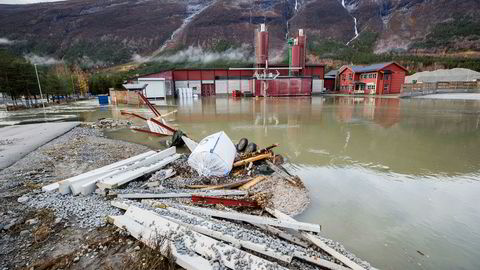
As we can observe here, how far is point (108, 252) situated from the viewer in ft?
9.43

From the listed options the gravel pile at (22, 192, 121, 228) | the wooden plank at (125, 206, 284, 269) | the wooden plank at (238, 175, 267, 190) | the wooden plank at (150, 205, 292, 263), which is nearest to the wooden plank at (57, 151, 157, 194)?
the gravel pile at (22, 192, 121, 228)

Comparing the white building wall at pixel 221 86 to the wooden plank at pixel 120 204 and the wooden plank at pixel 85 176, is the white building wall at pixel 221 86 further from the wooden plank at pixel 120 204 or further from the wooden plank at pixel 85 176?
the wooden plank at pixel 120 204

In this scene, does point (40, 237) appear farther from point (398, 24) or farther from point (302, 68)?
point (398, 24)

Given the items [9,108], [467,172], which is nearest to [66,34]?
[9,108]

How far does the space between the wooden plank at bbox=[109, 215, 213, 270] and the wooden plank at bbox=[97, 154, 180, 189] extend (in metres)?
1.34

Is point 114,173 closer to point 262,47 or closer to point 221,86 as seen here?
point 262,47

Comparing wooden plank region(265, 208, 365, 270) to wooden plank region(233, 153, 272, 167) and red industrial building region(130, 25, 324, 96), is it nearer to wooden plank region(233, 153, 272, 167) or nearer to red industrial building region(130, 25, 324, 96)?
wooden plank region(233, 153, 272, 167)

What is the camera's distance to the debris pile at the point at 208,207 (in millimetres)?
2750

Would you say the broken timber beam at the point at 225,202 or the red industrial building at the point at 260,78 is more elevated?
the red industrial building at the point at 260,78

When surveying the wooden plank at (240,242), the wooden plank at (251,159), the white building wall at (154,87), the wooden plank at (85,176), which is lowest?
the wooden plank at (251,159)

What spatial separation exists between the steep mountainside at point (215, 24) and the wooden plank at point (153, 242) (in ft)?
445

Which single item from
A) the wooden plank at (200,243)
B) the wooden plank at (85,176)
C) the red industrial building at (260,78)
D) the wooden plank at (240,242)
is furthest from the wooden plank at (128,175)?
the red industrial building at (260,78)

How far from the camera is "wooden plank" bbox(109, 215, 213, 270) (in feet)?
8.33

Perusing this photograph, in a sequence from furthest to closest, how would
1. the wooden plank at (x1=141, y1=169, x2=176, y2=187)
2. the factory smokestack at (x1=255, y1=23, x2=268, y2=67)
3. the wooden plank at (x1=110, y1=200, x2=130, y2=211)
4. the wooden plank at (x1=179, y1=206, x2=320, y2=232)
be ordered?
the factory smokestack at (x1=255, y1=23, x2=268, y2=67)
the wooden plank at (x1=141, y1=169, x2=176, y2=187)
the wooden plank at (x1=110, y1=200, x2=130, y2=211)
the wooden plank at (x1=179, y1=206, x2=320, y2=232)
